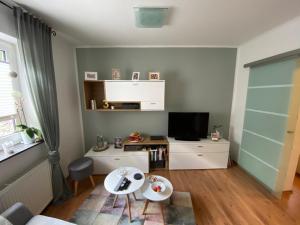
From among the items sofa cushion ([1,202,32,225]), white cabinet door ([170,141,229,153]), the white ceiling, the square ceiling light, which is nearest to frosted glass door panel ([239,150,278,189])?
white cabinet door ([170,141,229,153])

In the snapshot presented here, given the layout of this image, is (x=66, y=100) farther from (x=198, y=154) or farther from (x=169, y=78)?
(x=198, y=154)

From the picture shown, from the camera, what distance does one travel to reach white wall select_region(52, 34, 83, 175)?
220 cm

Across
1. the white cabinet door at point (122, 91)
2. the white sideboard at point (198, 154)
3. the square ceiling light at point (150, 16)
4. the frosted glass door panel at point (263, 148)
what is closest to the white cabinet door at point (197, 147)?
the white sideboard at point (198, 154)

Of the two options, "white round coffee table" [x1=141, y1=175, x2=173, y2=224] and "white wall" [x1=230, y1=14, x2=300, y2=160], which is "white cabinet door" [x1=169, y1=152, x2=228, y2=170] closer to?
"white wall" [x1=230, y1=14, x2=300, y2=160]

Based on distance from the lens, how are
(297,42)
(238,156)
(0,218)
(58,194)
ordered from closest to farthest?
(0,218) < (297,42) < (58,194) < (238,156)

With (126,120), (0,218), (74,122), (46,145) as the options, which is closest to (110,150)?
(126,120)

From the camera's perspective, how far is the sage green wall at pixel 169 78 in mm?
2660

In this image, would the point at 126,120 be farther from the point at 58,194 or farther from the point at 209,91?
the point at 209,91

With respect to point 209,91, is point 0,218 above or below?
below

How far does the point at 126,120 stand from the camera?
2.86m

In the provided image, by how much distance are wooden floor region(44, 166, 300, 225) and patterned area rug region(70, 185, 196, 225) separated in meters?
0.11

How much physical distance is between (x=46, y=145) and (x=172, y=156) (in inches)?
78.0

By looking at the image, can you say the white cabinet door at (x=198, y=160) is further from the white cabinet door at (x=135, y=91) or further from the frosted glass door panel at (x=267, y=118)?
the white cabinet door at (x=135, y=91)

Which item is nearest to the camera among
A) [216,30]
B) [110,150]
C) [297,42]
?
[297,42]
